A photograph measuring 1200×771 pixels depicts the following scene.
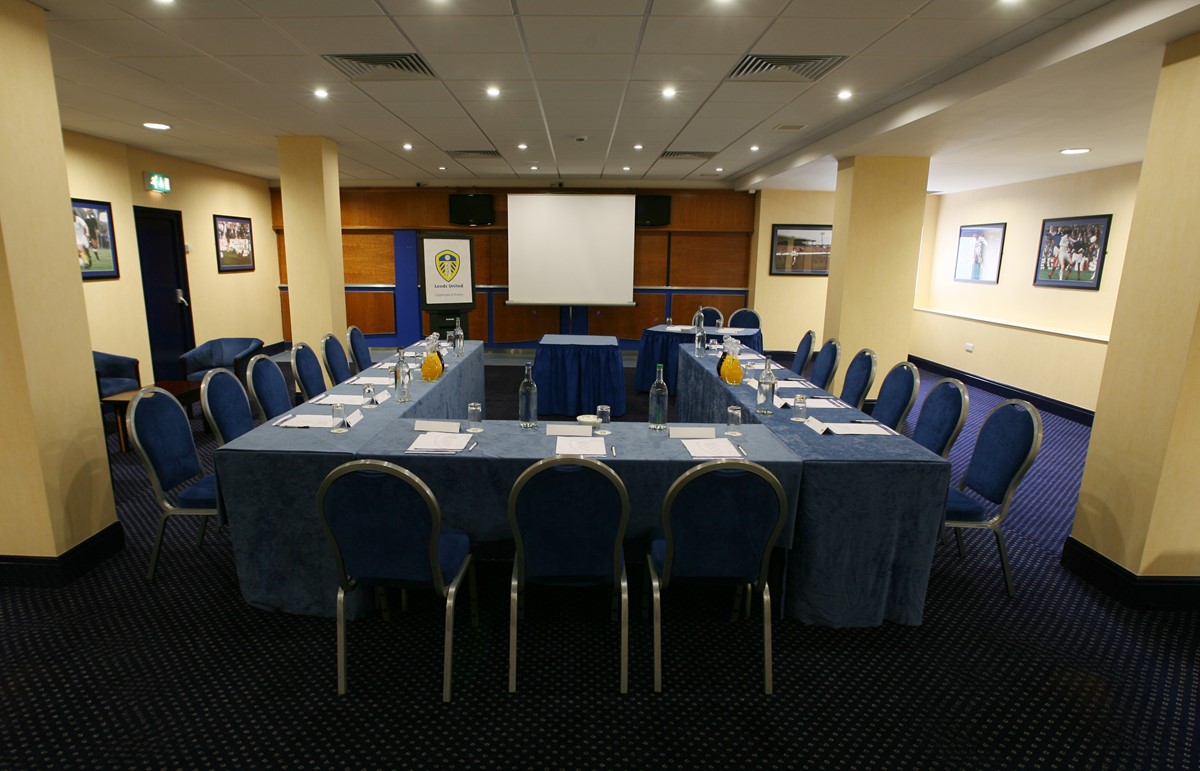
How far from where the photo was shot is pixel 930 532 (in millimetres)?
2734

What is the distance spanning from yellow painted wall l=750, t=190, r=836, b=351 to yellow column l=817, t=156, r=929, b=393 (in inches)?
134

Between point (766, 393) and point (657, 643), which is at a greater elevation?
point (766, 393)

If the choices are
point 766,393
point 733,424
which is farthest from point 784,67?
point 733,424

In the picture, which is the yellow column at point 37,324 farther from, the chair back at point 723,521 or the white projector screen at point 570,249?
the white projector screen at point 570,249

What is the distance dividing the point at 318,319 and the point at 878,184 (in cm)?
623

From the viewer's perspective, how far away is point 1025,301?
800 centimetres

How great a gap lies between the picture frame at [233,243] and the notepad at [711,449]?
8.60m

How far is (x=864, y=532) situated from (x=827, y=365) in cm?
303

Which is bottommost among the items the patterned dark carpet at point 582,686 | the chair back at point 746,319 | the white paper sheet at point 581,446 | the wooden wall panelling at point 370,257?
the patterned dark carpet at point 582,686

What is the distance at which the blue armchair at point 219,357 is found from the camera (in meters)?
6.38

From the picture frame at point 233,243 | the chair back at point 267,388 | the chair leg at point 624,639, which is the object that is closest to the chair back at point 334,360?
the chair back at point 267,388

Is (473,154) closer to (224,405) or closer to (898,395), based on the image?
(224,405)

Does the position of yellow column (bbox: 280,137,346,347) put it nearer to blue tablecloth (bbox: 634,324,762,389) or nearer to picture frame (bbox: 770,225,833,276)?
blue tablecloth (bbox: 634,324,762,389)

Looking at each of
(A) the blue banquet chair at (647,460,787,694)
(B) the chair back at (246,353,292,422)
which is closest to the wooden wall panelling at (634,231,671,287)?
(B) the chair back at (246,353,292,422)
